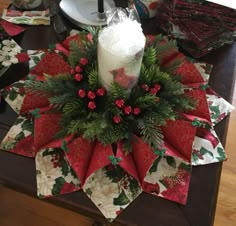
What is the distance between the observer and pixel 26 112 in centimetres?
65

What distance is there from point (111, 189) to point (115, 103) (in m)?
0.15

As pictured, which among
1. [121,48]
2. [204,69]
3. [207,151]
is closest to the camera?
[121,48]

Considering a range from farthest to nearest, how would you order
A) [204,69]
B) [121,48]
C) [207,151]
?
[204,69]
[207,151]
[121,48]

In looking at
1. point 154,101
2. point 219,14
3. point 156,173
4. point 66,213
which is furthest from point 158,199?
point 66,213

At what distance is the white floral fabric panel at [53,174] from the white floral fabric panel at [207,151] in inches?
8.7

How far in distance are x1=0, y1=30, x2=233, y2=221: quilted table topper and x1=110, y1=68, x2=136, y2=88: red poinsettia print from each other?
96 millimetres

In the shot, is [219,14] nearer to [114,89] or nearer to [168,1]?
[168,1]

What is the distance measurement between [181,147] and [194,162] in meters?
0.04

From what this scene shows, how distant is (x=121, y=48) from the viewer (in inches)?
20.6

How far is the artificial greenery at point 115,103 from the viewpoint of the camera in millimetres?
584

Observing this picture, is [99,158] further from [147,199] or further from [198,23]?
[198,23]

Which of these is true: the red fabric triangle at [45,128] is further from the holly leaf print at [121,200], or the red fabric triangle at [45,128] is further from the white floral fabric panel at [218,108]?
the white floral fabric panel at [218,108]

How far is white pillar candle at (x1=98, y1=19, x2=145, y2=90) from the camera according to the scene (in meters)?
0.53

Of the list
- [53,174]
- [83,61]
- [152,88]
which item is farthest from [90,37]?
[53,174]
